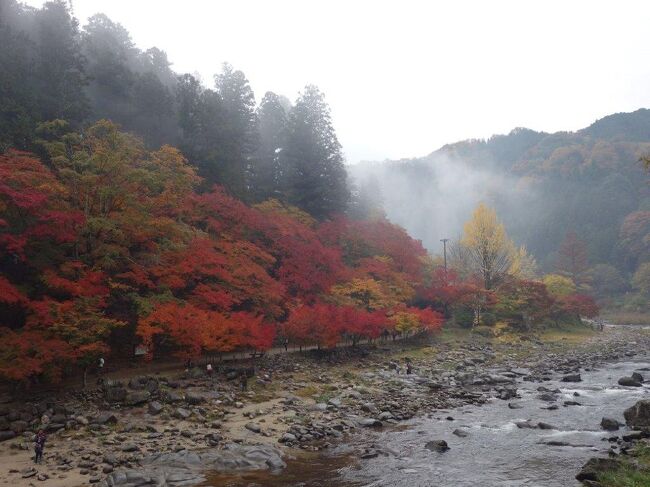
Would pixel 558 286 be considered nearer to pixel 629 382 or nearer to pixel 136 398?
pixel 629 382

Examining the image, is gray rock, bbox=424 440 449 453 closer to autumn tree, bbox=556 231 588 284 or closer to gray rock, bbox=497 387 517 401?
gray rock, bbox=497 387 517 401

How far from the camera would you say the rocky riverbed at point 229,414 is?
14.3 metres

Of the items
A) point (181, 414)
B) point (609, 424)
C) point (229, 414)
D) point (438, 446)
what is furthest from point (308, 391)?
point (609, 424)

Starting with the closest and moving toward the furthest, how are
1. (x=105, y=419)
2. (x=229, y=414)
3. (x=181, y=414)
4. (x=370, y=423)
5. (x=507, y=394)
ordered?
(x=105, y=419)
(x=181, y=414)
(x=370, y=423)
(x=229, y=414)
(x=507, y=394)

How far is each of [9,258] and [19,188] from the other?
16.6 feet

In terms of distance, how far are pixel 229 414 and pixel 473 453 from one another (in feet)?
33.8

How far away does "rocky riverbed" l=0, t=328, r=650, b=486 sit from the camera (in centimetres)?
1432

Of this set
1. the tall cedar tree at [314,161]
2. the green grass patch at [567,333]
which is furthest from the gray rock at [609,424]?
the tall cedar tree at [314,161]

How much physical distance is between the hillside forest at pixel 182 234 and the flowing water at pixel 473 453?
9683 millimetres

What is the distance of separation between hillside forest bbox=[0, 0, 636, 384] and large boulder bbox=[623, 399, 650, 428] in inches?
648

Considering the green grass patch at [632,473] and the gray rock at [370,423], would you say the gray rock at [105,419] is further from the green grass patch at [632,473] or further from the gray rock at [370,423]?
the green grass patch at [632,473]

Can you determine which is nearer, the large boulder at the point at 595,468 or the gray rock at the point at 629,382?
the large boulder at the point at 595,468

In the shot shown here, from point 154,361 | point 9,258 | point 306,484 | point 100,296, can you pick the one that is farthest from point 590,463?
point 9,258

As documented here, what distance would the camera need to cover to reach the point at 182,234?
26.8 meters
